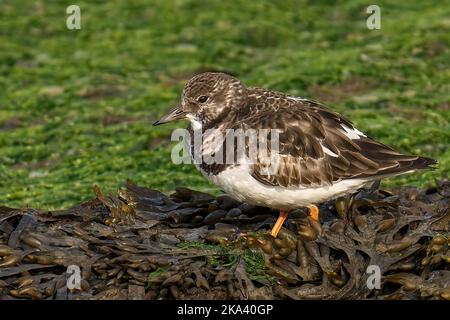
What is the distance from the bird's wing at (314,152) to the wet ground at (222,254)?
326mm

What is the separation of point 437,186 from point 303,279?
7.32 ft

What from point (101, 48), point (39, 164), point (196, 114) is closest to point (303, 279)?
point (196, 114)

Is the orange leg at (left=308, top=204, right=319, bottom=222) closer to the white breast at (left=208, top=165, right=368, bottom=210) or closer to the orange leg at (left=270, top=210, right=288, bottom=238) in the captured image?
the white breast at (left=208, top=165, right=368, bottom=210)

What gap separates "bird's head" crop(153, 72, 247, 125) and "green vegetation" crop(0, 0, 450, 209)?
2.09m

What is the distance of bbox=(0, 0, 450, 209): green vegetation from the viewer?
33.8ft

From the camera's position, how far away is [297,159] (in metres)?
7.00

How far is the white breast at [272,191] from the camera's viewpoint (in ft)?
22.3

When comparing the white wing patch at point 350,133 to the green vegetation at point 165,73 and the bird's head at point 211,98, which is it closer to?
the bird's head at point 211,98

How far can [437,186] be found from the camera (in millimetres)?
8039

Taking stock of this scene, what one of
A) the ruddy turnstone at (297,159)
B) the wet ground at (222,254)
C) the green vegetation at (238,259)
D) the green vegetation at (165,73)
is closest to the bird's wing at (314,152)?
the ruddy turnstone at (297,159)

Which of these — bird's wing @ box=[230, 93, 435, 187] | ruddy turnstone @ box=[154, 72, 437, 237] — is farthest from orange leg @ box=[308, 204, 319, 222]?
bird's wing @ box=[230, 93, 435, 187]

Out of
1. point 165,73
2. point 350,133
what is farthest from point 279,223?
point 165,73

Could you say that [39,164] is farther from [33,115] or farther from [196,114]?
[196,114]
